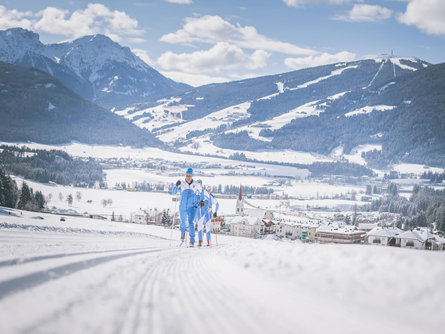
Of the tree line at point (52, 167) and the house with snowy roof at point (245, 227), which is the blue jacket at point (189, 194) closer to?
the house with snowy roof at point (245, 227)

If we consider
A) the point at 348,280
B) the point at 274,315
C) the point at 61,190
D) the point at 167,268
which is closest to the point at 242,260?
the point at 167,268

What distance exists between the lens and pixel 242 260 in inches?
313

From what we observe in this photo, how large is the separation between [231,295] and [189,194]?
968cm

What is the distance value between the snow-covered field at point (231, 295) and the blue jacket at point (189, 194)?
7.75m

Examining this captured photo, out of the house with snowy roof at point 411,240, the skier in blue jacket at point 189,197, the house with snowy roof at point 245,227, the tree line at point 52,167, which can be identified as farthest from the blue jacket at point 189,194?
the tree line at point 52,167

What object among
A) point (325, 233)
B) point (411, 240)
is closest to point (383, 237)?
point (411, 240)

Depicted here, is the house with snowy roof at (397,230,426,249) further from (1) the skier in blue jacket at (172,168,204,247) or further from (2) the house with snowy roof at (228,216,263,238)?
(1) the skier in blue jacket at (172,168,204,247)

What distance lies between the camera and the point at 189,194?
577 inches

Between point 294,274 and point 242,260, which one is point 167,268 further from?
point 294,274

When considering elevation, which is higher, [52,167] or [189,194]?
[52,167]

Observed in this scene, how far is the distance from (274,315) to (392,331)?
1.30 meters

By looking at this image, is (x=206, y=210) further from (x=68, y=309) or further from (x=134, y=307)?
(x=68, y=309)

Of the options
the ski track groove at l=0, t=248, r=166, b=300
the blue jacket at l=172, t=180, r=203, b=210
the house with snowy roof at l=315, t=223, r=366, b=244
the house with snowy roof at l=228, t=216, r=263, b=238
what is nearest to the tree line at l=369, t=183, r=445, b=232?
the house with snowy roof at l=315, t=223, r=366, b=244

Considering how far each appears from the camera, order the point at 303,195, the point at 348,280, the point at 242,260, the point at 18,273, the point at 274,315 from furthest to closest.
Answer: the point at 303,195 → the point at 242,260 → the point at 348,280 → the point at 18,273 → the point at 274,315
